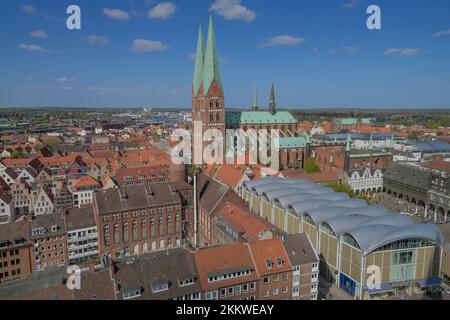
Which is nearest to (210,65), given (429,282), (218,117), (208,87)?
(208,87)

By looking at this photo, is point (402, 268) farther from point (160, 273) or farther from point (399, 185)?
point (399, 185)

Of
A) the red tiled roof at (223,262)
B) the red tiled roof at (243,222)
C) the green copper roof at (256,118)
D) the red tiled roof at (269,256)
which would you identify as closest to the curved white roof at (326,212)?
the red tiled roof at (243,222)

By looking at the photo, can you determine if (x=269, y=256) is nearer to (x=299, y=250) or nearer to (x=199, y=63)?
(x=299, y=250)

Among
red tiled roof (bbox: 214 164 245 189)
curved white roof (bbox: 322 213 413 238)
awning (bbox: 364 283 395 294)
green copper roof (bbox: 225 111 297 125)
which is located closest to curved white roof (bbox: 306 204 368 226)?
curved white roof (bbox: 322 213 413 238)

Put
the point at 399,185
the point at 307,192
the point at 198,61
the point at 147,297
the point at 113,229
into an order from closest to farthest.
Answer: the point at 147,297, the point at 113,229, the point at 307,192, the point at 399,185, the point at 198,61

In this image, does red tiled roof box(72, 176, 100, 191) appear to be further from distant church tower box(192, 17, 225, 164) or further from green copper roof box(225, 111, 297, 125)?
green copper roof box(225, 111, 297, 125)

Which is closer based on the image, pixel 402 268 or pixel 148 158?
pixel 402 268

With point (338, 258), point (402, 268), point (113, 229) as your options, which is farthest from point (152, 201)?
point (402, 268)
